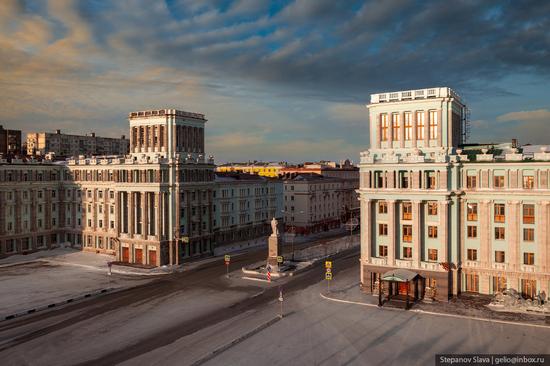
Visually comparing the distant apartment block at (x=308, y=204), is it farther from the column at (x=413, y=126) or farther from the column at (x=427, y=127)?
the column at (x=427, y=127)

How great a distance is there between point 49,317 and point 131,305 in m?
9.78

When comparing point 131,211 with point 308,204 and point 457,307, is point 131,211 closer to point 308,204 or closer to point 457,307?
point 308,204

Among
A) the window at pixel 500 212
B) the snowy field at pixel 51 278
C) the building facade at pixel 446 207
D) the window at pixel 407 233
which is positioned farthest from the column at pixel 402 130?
the snowy field at pixel 51 278

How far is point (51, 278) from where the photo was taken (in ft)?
260

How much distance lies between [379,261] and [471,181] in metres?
16.2

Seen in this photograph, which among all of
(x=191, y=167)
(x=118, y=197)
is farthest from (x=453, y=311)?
(x=118, y=197)

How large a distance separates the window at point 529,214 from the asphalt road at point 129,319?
31826mm

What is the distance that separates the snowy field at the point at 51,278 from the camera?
65.9 meters

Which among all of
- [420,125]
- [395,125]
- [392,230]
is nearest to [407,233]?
[392,230]

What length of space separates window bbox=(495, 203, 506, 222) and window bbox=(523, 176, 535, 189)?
142 inches

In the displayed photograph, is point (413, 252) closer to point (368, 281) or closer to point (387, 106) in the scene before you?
point (368, 281)

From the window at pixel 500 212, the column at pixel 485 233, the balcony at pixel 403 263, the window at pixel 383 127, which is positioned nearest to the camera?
the window at pixel 500 212

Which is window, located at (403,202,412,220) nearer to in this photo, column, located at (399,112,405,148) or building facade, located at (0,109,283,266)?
column, located at (399,112,405,148)

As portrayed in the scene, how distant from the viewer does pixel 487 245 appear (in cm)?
6072
